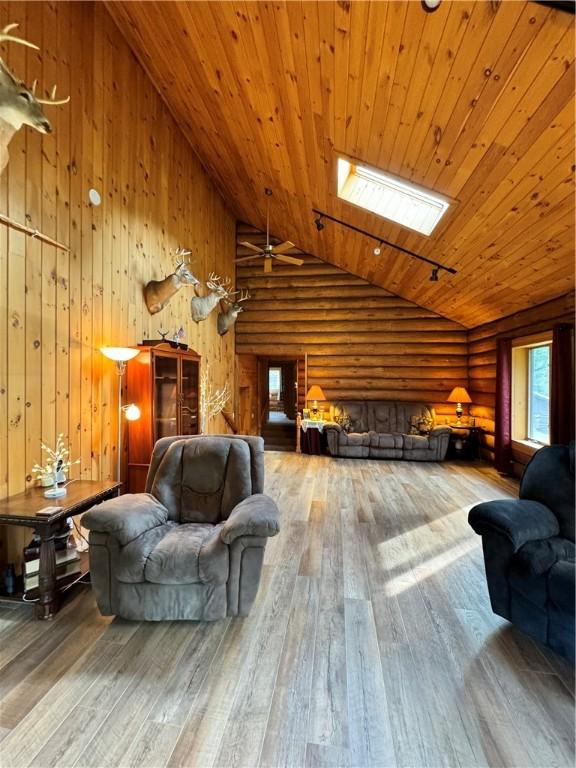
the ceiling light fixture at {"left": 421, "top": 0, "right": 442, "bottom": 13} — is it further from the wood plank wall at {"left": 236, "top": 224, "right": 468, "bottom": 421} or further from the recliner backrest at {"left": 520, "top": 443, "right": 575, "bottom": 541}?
the wood plank wall at {"left": 236, "top": 224, "right": 468, "bottom": 421}

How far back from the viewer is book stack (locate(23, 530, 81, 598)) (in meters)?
2.23

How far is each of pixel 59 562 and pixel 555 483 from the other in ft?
10.7

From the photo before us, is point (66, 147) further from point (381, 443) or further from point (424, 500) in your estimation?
point (381, 443)

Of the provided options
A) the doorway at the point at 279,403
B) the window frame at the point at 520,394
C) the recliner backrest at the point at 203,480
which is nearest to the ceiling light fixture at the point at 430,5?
the recliner backrest at the point at 203,480

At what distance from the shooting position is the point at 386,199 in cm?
404

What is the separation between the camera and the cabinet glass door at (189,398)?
423 cm

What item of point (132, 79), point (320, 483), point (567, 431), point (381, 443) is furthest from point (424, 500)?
point (132, 79)

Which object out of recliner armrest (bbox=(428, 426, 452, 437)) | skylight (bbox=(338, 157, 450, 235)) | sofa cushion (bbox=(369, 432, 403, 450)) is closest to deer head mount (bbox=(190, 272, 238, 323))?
skylight (bbox=(338, 157, 450, 235))

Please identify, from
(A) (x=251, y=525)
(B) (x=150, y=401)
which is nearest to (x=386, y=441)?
(B) (x=150, y=401)

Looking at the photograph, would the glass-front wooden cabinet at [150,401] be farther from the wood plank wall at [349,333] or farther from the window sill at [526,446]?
the window sill at [526,446]

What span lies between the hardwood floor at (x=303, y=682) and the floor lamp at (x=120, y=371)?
1495 mm

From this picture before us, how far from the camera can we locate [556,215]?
2.71 m

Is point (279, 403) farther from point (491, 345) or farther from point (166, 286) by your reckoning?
point (166, 286)

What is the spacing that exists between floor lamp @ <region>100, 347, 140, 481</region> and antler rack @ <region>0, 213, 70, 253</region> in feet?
2.85
